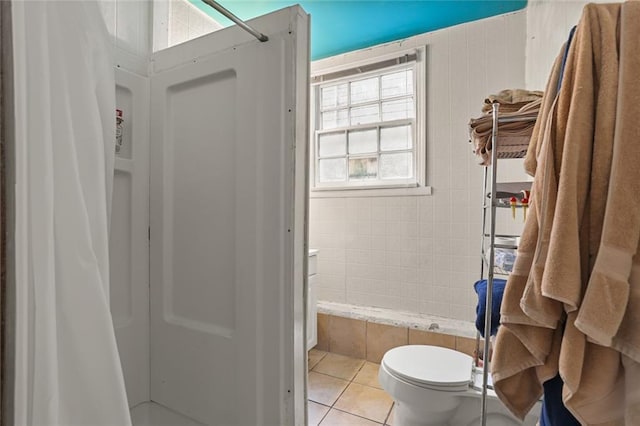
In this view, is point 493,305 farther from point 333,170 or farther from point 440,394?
point 333,170

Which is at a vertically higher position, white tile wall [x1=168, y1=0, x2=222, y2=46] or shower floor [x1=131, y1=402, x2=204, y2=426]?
white tile wall [x1=168, y1=0, x2=222, y2=46]

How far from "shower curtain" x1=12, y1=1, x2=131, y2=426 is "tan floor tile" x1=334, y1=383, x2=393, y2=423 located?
148 cm

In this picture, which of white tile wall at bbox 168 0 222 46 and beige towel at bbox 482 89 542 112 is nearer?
beige towel at bbox 482 89 542 112

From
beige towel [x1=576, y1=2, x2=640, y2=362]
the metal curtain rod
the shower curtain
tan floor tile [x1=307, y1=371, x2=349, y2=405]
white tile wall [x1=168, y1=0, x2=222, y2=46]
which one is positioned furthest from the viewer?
tan floor tile [x1=307, y1=371, x2=349, y2=405]

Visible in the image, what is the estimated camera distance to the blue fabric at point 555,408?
2.07 ft

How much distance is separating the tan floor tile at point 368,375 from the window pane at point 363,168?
1.37 metres

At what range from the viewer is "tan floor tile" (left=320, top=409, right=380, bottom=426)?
1.51m

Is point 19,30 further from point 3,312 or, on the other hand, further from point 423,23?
point 423,23

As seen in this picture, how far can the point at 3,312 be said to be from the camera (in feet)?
1.24

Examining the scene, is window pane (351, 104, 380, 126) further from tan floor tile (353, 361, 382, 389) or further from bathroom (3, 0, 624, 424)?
tan floor tile (353, 361, 382, 389)

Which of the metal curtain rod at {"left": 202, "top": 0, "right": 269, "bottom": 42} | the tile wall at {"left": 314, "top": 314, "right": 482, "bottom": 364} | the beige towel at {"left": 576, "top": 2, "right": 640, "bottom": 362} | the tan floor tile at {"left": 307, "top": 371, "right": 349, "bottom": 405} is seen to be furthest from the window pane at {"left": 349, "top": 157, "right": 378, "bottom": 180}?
the beige towel at {"left": 576, "top": 2, "right": 640, "bottom": 362}

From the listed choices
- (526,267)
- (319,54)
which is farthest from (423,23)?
(526,267)

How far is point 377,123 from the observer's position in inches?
94.3

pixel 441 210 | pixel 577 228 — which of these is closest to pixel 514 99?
pixel 577 228
